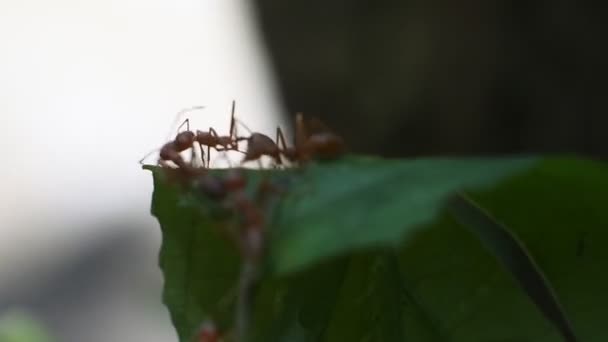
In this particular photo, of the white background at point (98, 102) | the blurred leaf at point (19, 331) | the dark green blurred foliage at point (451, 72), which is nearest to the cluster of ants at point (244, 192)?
the blurred leaf at point (19, 331)

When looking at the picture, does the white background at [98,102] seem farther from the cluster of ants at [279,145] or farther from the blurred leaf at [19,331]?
the cluster of ants at [279,145]

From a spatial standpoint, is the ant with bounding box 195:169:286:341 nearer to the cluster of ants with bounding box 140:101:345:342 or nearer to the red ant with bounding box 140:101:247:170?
the cluster of ants with bounding box 140:101:345:342

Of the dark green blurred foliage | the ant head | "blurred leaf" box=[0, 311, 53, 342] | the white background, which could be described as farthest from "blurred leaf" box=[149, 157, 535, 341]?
the white background

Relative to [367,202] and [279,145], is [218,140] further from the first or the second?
[367,202]

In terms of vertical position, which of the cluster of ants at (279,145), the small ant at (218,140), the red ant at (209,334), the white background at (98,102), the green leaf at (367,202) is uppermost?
the green leaf at (367,202)

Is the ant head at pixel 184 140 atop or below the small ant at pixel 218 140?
atop

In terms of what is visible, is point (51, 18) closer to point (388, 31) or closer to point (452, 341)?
point (388, 31)

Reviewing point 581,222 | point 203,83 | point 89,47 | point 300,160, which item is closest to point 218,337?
point 300,160
